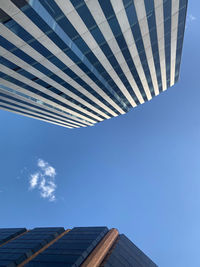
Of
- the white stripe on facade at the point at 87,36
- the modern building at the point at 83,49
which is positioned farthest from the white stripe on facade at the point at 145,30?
the white stripe on facade at the point at 87,36

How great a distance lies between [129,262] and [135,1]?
35569 millimetres

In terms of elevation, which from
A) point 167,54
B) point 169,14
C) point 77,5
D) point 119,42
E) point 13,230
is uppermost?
point 167,54

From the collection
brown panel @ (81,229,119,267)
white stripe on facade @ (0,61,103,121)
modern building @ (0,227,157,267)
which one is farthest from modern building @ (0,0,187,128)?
brown panel @ (81,229,119,267)

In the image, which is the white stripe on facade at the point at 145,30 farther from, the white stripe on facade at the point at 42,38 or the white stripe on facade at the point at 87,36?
the white stripe on facade at the point at 42,38

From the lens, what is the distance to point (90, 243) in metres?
28.6

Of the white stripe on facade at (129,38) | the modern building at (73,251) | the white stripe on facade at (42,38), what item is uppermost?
the white stripe on facade at (129,38)

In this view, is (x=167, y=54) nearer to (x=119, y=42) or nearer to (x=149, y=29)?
(x=149, y=29)

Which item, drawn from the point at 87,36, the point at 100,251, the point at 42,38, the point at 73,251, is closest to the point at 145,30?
the point at 87,36

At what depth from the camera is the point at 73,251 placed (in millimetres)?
26156

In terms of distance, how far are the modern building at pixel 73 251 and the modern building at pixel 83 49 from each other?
89.8ft

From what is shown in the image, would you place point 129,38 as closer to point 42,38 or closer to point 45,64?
point 42,38

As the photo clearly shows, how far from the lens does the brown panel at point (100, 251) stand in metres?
23.5

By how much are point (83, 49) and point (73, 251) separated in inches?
1157

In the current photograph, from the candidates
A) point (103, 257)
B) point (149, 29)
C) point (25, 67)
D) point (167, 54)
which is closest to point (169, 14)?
point (149, 29)
